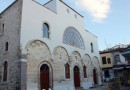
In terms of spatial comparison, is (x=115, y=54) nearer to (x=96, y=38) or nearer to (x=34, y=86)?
(x=96, y=38)

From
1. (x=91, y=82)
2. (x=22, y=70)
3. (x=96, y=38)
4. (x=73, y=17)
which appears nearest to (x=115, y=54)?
(x=96, y=38)

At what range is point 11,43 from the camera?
46.1 ft

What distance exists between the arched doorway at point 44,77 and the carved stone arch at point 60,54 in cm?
162

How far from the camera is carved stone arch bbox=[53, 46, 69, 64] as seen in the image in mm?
16497

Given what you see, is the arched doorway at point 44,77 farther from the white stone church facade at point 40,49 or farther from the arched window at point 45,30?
the arched window at point 45,30

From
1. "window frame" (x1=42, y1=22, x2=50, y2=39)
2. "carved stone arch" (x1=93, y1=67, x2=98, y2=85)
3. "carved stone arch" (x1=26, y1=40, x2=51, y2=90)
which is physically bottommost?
"carved stone arch" (x1=93, y1=67, x2=98, y2=85)

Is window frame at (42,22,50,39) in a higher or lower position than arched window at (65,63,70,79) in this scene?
higher

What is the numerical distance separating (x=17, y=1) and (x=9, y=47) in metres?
4.39

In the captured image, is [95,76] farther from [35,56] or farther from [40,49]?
[35,56]

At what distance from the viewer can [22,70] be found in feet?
40.6

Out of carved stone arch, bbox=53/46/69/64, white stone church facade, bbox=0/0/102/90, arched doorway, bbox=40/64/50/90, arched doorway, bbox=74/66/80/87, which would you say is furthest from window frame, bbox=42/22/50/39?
arched doorway, bbox=74/66/80/87

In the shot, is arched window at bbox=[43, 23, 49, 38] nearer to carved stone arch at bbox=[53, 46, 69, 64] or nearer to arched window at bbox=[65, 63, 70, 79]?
carved stone arch at bbox=[53, 46, 69, 64]

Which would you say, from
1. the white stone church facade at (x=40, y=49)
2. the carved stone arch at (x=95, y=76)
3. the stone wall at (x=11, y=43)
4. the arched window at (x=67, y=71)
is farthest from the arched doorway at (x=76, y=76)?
the stone wall at (x=11, y=43)

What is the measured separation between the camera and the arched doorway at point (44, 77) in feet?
47.2
